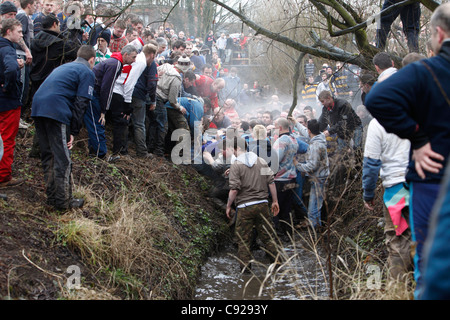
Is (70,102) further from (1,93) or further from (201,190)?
(201,190)

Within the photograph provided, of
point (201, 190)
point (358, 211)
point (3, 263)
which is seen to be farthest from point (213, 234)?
point (3, 263)

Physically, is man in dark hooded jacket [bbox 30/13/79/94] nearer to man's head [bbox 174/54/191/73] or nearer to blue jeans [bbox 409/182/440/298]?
man's head [bbox 174/54/191/73]

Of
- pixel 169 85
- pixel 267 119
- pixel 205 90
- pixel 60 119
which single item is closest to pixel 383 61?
pixel 60 119

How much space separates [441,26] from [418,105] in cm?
52

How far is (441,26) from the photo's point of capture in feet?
10.6

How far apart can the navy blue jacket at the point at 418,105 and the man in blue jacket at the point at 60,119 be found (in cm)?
407

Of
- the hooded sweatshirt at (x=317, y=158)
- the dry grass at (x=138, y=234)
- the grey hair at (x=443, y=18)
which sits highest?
the grey hair at (x=443, y=18)

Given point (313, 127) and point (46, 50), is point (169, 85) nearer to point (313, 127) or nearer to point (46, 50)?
point (46, 50)

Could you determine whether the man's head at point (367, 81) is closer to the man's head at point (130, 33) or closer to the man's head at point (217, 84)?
the man's head at point (217, 84)

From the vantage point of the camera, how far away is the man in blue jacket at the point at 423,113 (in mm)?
3186

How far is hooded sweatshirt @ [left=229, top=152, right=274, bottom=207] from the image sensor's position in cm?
784

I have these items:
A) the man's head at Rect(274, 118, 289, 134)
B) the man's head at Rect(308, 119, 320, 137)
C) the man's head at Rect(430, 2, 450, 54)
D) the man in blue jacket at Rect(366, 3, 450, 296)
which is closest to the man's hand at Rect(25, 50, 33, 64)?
the man's head at Rect(274, 118, 289, 134)

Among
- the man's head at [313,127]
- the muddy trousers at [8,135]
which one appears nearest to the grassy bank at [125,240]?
the muddy trousers at [8,135]

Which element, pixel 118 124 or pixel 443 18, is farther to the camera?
pixel 118 124
